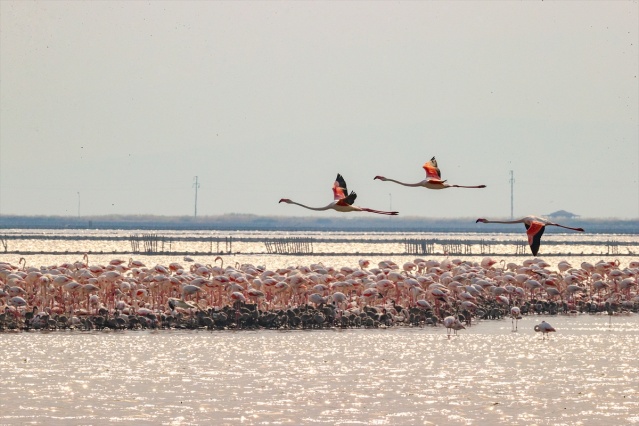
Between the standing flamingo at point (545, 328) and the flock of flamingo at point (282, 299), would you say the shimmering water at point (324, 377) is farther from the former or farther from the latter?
the flock of flamingo at point (282, 299)

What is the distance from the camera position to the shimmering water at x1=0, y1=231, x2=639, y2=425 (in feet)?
60.4

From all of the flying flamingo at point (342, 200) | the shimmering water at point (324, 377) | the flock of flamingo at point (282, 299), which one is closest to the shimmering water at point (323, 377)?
the shimmering water at point (324, 377)

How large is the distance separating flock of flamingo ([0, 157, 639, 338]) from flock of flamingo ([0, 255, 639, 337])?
27mm

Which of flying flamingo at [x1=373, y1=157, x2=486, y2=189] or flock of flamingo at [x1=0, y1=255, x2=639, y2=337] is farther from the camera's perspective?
flock of flamingo at [x1=0, y1=255, x2=639, y2=337]

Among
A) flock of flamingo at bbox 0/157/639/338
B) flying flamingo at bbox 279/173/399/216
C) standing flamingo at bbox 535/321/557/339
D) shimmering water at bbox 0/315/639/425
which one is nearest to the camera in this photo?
flying flamingo at bbox 279/173/399/216

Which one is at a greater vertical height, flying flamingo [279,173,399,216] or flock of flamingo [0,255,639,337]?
flying flamingo [279,173,399,216]

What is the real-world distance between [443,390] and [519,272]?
1908 cm

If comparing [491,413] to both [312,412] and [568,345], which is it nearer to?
[312,412]

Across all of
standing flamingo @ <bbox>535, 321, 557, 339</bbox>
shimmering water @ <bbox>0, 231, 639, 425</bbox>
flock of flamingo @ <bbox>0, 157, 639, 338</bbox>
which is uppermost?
flock of flamingo @ <bbox>0, 157, 639, 338</bbox>

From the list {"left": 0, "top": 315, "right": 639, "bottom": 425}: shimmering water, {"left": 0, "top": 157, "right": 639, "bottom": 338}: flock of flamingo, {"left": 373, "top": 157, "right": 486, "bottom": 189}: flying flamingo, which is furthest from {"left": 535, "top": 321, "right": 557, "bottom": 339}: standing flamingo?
{"left": 373, "top": 157, "right": 486, "bottom": 189}: flying flamingo

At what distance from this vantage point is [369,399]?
19828mm

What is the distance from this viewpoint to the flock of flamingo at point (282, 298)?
30.1 metres

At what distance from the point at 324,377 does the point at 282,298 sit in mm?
12409

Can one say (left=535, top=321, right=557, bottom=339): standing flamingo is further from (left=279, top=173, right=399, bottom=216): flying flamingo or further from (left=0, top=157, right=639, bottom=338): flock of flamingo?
(left=279, top=173, right=399, bottom=216): flying flamingo
